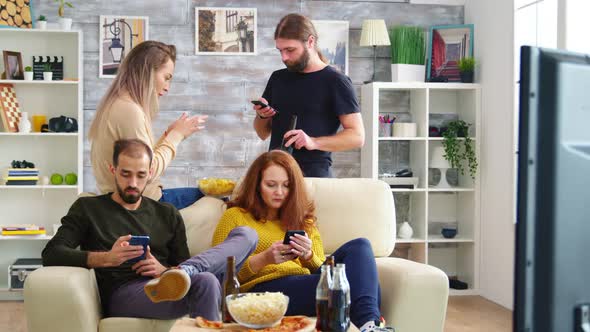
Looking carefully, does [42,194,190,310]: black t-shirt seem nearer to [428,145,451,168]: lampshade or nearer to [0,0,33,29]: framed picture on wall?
[0,0,33,29]: framed picture on wall

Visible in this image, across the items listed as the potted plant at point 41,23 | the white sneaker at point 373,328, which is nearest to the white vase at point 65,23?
the potted plant at point 41,23

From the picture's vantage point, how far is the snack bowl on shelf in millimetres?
2379

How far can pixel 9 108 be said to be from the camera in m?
5.78

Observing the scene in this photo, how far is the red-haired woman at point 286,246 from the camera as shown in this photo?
118 inches

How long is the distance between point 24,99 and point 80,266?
3322 mm

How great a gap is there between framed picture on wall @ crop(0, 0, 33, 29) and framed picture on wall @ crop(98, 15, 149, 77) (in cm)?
53

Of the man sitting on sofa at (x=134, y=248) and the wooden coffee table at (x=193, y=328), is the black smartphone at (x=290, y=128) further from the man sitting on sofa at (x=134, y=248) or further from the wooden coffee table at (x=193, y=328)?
the wooden coffee table at (x=193, y=328)

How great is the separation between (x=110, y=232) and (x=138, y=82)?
2.08 ft

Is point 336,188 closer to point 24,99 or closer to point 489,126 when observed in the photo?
point 489,126

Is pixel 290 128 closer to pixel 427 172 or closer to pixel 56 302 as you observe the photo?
pixel 56 302

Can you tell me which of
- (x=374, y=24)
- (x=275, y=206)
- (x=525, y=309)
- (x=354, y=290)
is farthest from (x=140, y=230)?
(x=374, y=24)

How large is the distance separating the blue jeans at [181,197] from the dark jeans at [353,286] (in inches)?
26.8

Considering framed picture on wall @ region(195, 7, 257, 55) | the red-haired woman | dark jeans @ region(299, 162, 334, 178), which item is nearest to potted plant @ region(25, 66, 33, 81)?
framed picture on wall @ region(195, 7, 257, 55)

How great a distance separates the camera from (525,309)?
0.94 m
